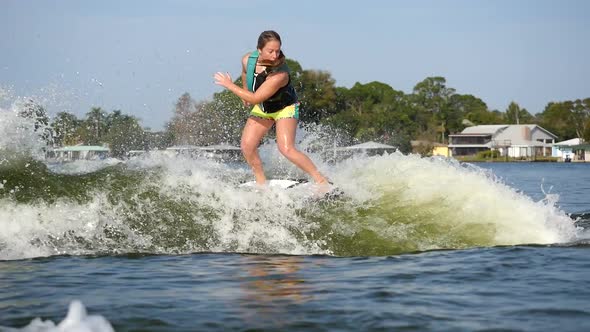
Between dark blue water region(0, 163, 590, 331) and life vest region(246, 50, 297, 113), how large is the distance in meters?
1.79

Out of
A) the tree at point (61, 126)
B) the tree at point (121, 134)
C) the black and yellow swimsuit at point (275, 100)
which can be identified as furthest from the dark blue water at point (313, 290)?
the tree at point (121, 134)

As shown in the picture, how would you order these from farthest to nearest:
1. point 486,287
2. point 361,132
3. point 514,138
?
1. point 514,138
2. point 361,132
3. point 486,287

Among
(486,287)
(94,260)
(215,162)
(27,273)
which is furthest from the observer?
(215,162)

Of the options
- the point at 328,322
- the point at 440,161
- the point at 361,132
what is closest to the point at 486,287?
the point at 328,322

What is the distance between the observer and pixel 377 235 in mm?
9211

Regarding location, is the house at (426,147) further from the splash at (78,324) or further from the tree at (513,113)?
the splash at (78,324)

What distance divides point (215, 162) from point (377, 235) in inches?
119

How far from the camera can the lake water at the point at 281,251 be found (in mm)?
5461

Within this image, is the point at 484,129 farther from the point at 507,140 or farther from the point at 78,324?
the point at 78,324

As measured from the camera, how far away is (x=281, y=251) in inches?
347

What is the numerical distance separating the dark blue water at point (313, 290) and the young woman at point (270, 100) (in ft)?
5.00

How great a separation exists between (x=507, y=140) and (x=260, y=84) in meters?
121

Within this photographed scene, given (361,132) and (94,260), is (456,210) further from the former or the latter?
(361,132)

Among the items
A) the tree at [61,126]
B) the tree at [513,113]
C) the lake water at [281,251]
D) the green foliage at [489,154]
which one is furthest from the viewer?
the tree at [513,113]
